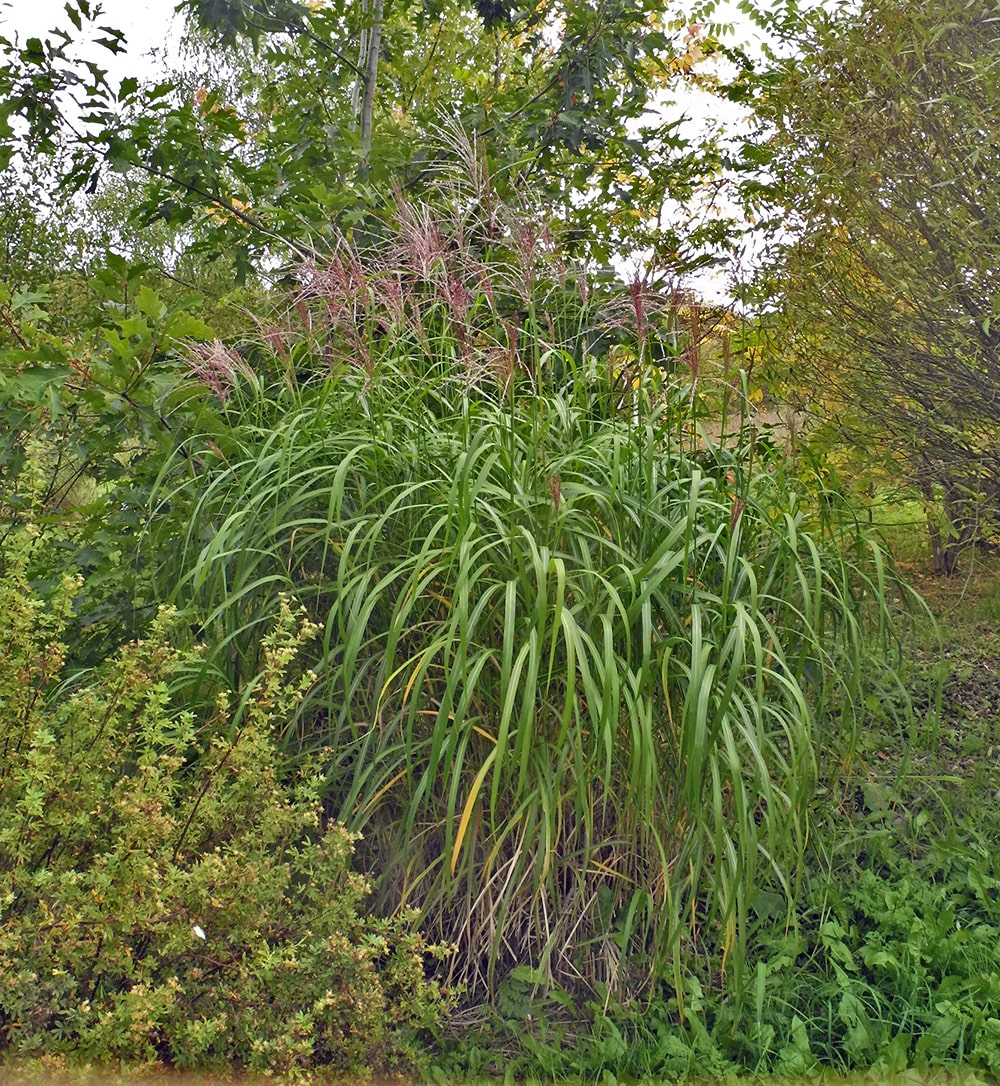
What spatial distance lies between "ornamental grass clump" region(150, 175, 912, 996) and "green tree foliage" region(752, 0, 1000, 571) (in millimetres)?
1222

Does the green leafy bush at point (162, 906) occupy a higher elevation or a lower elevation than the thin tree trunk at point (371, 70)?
lower

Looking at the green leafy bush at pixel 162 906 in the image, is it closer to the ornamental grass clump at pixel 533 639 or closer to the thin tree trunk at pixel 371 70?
the ornamental grass clump at pixel 533 639

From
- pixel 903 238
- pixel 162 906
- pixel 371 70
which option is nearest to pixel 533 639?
pixel 162 906

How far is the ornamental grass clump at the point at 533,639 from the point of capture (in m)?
2.46

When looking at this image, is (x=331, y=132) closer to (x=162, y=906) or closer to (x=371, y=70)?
(x=371, y=70)

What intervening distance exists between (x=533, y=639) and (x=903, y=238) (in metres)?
2.67

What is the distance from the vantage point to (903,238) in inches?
161

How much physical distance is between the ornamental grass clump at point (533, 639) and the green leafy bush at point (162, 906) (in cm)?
28

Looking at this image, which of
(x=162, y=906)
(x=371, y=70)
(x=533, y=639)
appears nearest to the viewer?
(x=162, y=906)

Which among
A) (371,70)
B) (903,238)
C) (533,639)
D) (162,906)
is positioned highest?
(371,70)

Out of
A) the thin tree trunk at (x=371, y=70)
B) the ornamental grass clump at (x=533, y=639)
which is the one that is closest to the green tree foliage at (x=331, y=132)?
the thin tree trunk at (x=371, y=70)

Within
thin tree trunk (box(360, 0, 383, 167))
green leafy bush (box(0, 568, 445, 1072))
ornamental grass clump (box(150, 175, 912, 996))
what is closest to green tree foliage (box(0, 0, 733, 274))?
thin tree trunk (box(360, 0, 383, 167))

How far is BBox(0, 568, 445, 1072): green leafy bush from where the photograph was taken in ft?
6.47

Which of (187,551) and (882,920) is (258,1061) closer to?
(187,551)
